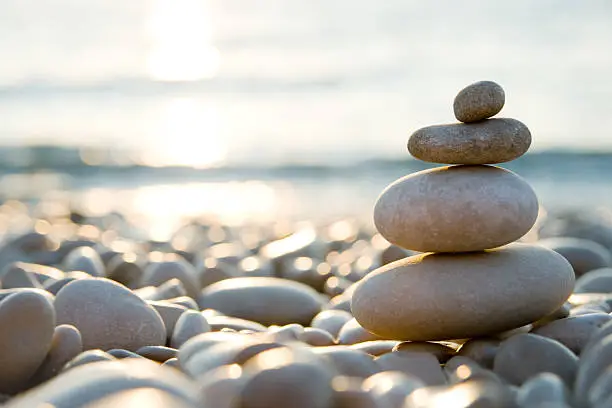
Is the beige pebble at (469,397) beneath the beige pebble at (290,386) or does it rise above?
beneath

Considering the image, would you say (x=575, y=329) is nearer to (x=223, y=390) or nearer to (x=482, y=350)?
(x=482, y=350)

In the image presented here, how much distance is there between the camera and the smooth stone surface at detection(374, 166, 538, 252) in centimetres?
298

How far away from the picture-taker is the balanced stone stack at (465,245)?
9.55 feet

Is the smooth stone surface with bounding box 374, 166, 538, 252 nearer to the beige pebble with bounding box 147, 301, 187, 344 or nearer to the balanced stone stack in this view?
the balanced stone stack

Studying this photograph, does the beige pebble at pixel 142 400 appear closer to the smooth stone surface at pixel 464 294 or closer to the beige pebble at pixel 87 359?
the beige pebble at pixel 87 359

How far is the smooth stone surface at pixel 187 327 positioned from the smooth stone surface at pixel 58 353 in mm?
454

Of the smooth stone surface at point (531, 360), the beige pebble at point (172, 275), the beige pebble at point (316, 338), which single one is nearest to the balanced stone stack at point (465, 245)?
the beige pebble at point (316, 338)

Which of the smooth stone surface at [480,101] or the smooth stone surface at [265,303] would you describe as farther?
the smooth stone surface at [265,303]

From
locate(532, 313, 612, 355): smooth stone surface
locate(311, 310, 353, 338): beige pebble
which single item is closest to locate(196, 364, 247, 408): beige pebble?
locate(532, 313, 612, 355): smooth stone surface

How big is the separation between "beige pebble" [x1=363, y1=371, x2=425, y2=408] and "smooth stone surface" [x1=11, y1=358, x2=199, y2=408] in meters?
0.38

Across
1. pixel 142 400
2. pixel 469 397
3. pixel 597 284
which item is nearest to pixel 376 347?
pixel 469 397

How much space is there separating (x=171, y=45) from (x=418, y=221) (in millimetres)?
21113

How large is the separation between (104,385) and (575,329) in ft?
5.17

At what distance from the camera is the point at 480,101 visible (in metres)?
3.06
